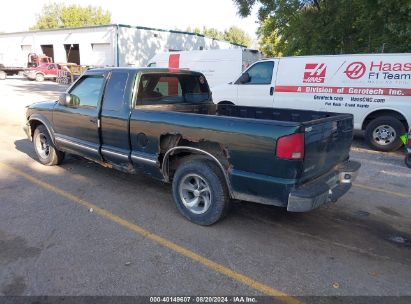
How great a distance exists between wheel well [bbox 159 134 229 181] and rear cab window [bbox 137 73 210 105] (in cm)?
81

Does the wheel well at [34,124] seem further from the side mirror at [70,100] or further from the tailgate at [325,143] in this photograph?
Answer: the tailgate at [325,143]

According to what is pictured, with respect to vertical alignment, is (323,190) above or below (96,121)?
below

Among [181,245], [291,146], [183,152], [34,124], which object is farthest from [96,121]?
[291,146]

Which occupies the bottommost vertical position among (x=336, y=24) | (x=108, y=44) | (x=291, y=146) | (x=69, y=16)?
(x=291, y=146)

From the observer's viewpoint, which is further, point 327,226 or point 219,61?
point 219,61

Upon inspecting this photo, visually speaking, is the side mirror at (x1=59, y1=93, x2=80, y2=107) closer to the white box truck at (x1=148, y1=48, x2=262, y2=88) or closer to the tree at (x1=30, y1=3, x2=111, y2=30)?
the white box truck at (x1=148, y1=48, x2=262, y2=88)

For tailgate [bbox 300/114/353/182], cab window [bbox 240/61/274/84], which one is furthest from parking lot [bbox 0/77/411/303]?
cab window [bbox 240/61/274/84]

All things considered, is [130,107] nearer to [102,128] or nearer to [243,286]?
[102,128]

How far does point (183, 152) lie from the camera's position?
4352 mm

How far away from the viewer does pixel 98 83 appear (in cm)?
523

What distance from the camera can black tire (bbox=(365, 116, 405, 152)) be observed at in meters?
8.24

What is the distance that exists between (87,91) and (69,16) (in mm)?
70429

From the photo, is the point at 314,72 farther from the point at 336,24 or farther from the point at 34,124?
the point at 336,24

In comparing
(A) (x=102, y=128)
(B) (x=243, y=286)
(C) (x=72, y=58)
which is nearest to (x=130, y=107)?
(A) (x=102, y=128)
